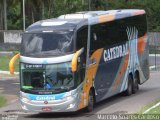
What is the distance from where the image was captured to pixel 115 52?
2428 cm

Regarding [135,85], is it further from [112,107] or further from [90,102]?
[90,102]

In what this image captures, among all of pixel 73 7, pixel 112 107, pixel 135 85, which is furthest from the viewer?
pixel 73 7

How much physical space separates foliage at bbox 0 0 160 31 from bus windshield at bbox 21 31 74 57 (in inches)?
1814

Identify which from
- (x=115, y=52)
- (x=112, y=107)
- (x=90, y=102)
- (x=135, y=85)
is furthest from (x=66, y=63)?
(x=135, y=85)

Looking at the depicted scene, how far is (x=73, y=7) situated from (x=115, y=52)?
5161 centimetres

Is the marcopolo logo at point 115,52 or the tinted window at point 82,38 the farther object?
the marcopolo logo at point 115,52

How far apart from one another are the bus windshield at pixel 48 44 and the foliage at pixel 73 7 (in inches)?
1814

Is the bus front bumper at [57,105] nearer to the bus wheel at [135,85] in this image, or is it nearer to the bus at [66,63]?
the bus at [66,63]

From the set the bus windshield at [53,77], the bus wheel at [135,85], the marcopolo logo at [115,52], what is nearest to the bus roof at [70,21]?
the marcopolo logo at [115,52]

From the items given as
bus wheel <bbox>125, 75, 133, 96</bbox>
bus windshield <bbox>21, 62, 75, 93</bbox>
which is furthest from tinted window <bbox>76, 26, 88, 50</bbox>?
bus wheel <bbox>125, 75, 133, 96</bbox>

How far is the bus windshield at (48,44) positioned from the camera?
798 inches

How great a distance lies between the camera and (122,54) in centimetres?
2511

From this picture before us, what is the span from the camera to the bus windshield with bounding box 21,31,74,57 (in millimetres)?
20266

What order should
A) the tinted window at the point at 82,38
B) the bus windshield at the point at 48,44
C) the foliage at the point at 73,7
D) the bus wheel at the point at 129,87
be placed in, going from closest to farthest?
the bus windshield at the point at 48,44 < the tinted window at the point at 82,38 < the bus wheel at the point at 129,87 < the foliage at the point at 73,7
